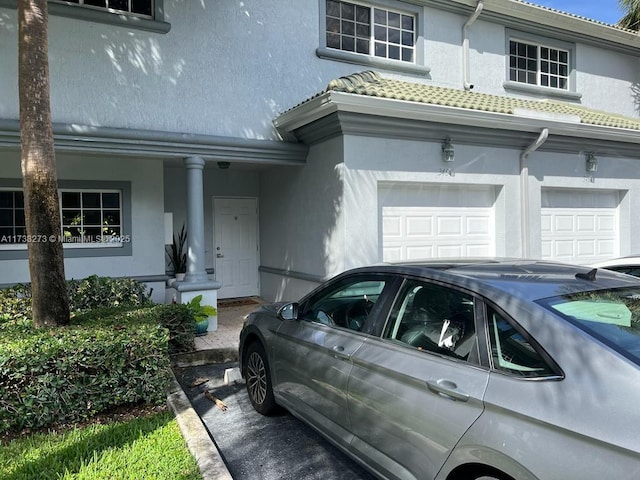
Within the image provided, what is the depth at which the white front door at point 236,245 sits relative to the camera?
33.5 ft

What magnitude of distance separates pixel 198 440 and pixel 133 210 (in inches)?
230

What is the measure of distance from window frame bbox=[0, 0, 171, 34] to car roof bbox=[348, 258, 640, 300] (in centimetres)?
610

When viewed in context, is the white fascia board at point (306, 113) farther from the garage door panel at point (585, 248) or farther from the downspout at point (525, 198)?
the garage door panel at point (585, 248)

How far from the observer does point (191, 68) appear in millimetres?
7555

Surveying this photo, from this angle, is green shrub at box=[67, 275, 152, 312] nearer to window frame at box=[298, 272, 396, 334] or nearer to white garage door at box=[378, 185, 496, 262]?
window frame at box=[298, 272, 396, 334]

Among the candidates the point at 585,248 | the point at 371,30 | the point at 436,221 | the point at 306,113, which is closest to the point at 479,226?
the point at 436,221

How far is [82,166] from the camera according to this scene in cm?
816

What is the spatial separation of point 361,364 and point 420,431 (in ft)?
2.09

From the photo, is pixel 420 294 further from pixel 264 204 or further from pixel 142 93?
pixel 264 204

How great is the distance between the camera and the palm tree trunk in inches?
178

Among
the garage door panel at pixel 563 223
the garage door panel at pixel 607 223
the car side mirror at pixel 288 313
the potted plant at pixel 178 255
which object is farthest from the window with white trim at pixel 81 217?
the garage door panel at pixel 607 223

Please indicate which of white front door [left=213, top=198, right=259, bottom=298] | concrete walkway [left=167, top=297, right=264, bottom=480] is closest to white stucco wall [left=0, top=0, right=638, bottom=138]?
white front door [left=213, top=198, right=259, bottom=298]

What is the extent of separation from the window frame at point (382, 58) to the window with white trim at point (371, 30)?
5cm

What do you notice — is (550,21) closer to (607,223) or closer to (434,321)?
(607,223)
